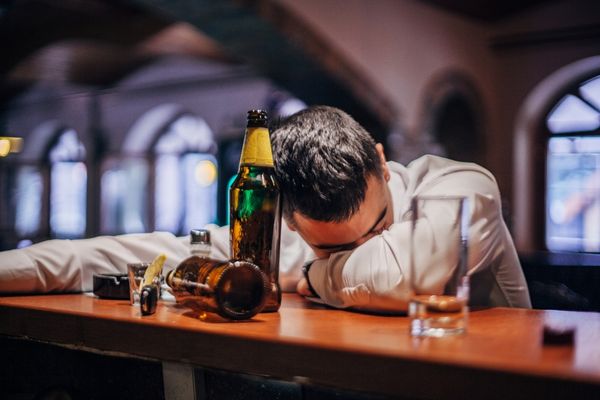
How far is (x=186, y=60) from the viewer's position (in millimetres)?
10188

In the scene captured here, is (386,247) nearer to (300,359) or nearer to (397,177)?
(300,359)

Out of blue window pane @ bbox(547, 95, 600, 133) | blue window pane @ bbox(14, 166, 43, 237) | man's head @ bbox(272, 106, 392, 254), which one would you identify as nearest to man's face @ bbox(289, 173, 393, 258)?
man's head @ bbox(272, 106, 392, 254)

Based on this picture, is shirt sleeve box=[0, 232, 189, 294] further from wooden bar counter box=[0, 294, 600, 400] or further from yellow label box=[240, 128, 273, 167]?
yellow label box=[240, 128, 273, 167]

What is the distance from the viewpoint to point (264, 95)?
9.85 meters

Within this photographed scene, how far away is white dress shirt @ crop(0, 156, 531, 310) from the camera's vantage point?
1146 mm

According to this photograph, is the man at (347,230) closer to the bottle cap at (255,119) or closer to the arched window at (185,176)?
the bottle cap at (255,119)

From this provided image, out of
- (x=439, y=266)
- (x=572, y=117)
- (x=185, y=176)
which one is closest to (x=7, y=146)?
(x=439, y=266)

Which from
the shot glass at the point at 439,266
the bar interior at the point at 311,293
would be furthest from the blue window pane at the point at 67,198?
the shot glass at the point at 439,266

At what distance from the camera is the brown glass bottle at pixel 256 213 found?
1.23 metres

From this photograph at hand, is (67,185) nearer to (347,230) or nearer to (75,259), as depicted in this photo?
(75,259)

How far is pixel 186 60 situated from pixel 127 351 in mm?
9500

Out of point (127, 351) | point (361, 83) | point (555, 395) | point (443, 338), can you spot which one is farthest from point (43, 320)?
point (361, 83)

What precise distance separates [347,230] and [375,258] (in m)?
0.18

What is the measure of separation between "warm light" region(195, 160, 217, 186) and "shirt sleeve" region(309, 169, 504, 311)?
32.1 ft
